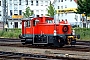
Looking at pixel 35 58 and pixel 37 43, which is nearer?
pixel 35 58

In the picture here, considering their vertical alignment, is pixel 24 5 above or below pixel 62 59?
above

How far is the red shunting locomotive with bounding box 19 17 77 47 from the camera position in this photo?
25.7 meters

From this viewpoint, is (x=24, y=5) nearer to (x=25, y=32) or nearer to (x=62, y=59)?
(x=25, y=32)

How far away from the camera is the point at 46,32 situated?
2684cm

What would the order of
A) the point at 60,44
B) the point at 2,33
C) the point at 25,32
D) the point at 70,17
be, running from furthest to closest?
the point at 70,17 < the point at 2,33 < the point at 25,32 < the point at 60,44

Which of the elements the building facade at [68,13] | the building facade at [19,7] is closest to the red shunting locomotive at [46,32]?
the building facade at [68,13]

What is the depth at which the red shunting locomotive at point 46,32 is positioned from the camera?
25742 millimetres

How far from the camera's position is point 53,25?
26562mm

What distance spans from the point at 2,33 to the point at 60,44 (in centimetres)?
2523

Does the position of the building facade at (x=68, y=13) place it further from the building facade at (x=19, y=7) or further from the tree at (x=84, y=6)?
the tree at (x=84, y=6)

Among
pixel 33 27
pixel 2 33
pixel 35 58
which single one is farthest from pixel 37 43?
pixel 2 33

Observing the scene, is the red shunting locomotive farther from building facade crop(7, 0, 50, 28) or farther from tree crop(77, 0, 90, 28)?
building facade crop(7, 0, 50, 28)

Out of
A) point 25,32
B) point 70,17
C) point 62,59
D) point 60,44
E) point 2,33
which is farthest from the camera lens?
point 70,17

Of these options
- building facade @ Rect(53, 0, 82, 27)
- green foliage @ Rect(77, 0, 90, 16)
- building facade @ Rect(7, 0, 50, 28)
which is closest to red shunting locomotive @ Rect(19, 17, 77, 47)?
green foliage @ Rect(77, 0, 90, 16)
